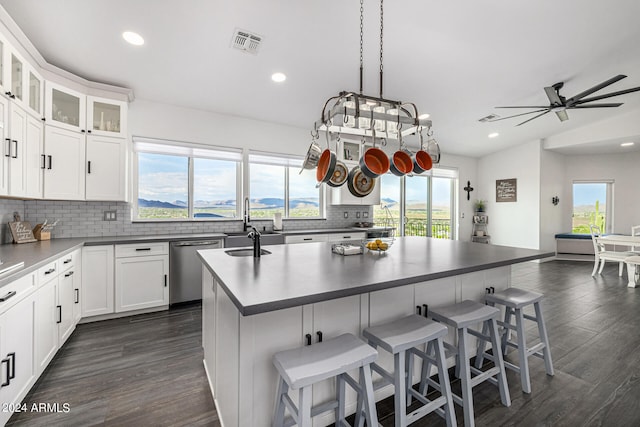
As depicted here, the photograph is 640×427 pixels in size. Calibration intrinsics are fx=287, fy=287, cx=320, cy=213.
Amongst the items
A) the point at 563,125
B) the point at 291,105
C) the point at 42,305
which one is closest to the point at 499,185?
the point at 563,125

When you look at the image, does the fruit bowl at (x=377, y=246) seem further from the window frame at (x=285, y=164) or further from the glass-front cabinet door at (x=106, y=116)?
the glass-front cabinet door at (x=106, y=116)

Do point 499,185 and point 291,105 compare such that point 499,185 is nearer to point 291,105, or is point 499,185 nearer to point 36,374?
point 291,105

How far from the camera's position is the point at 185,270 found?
3525 mm

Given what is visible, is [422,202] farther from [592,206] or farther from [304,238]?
[592,206]

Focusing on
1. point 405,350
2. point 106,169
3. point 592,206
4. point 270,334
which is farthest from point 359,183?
point 592,206

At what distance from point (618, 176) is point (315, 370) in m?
9.12

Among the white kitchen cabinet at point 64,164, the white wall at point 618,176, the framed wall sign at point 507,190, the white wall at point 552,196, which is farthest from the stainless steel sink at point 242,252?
the white wall at point 618,176

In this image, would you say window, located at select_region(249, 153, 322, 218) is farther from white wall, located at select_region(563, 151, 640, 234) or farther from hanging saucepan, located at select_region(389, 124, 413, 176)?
white wall, located at select_region(563, 151, 640, 234)

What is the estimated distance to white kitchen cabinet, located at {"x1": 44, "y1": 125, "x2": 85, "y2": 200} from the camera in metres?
2.86

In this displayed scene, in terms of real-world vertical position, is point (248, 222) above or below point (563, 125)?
below

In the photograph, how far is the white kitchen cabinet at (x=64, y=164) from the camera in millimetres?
2863

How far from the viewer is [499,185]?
23.8ft

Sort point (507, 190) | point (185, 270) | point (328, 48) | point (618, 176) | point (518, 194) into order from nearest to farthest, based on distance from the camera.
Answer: point (328, 48), point (185, 270), point (618, 176), point (518, 194), point (507, 190)

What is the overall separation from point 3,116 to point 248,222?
8.95 feet
